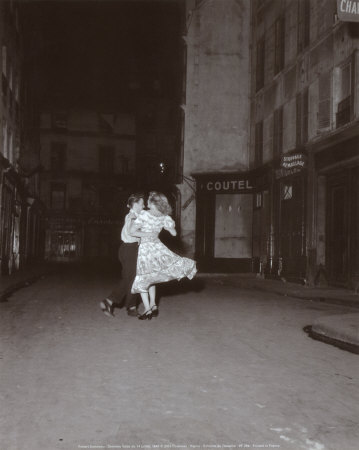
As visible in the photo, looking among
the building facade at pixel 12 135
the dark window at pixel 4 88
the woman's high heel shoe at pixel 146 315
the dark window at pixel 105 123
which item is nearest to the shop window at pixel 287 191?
the building facade at pixel 12 135

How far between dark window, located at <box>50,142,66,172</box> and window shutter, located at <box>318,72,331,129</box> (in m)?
35.8

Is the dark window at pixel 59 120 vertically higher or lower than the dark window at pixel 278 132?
higher

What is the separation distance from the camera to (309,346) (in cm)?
658

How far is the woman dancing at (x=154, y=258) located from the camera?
8.26 meters

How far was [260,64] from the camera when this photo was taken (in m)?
23.0

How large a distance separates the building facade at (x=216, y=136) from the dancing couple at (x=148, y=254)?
634 inches

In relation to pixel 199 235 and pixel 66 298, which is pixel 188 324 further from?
pixel 199 235

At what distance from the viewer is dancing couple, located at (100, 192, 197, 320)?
8.26m

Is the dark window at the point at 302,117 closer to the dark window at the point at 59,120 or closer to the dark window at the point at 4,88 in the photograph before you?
the dark window at the point at 4,88

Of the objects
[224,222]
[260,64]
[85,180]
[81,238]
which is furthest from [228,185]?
[81,238]

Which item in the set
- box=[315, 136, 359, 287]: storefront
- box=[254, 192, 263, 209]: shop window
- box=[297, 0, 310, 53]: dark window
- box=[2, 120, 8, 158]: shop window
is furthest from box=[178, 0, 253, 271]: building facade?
box=[2, 120, 8, 158]: shop window

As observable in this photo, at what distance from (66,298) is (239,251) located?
14260 millimetres

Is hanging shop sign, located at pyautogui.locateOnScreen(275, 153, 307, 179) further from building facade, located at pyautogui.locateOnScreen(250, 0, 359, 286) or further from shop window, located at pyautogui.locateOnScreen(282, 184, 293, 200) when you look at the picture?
shop window, located at pyautogui.locateOnScreen(282, 184, 293, 200)

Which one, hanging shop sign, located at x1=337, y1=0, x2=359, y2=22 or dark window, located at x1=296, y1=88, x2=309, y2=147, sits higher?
dark window, located at x1=296, y1=88, x2=309, y2=147
